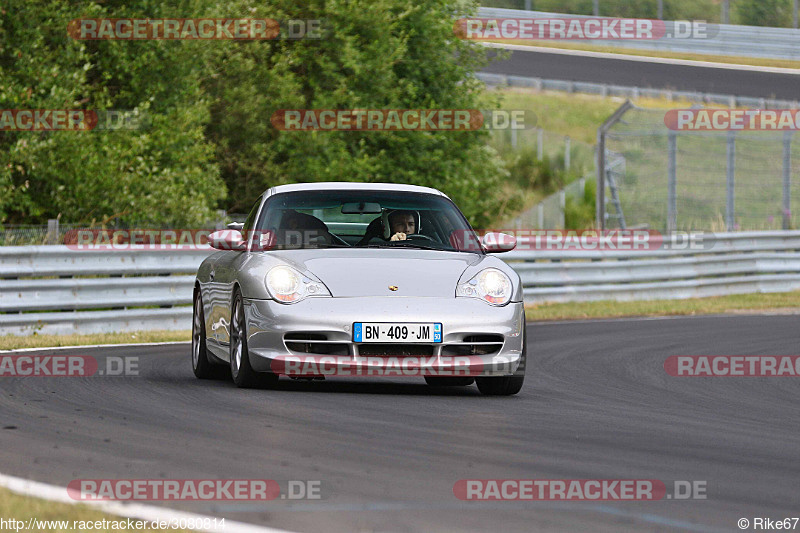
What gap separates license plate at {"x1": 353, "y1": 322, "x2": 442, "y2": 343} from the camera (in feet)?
32.0

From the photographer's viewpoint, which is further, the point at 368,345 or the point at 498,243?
the point at 498,243

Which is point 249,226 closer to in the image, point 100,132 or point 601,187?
point 100,132

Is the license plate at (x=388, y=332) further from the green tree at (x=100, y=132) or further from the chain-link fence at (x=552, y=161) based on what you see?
the chain-link fence at (x=552, y=161)

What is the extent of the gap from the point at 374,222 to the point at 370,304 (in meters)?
1.38

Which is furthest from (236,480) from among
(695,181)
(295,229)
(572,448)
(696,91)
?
(696,91)

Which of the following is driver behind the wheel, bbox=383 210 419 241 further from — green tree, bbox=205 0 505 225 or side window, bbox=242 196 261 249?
green tree, bbox=205 0 505 225

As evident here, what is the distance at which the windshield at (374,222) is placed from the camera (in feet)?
35.3

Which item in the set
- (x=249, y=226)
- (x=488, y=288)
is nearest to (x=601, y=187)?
(x=249, y=226)

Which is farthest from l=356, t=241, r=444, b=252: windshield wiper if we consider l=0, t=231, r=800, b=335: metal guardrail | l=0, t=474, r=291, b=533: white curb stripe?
l=0, t=231, r=800, b=335: metal guardrail

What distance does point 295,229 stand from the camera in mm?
10812

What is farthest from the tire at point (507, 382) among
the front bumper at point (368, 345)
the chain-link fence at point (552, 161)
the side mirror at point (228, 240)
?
the chain-link fence at point (552, 161)

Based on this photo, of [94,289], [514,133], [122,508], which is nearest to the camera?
[122,508]

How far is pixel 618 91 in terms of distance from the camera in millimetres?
43906

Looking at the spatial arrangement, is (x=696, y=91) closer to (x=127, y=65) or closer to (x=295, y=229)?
(x=127, y=65)
